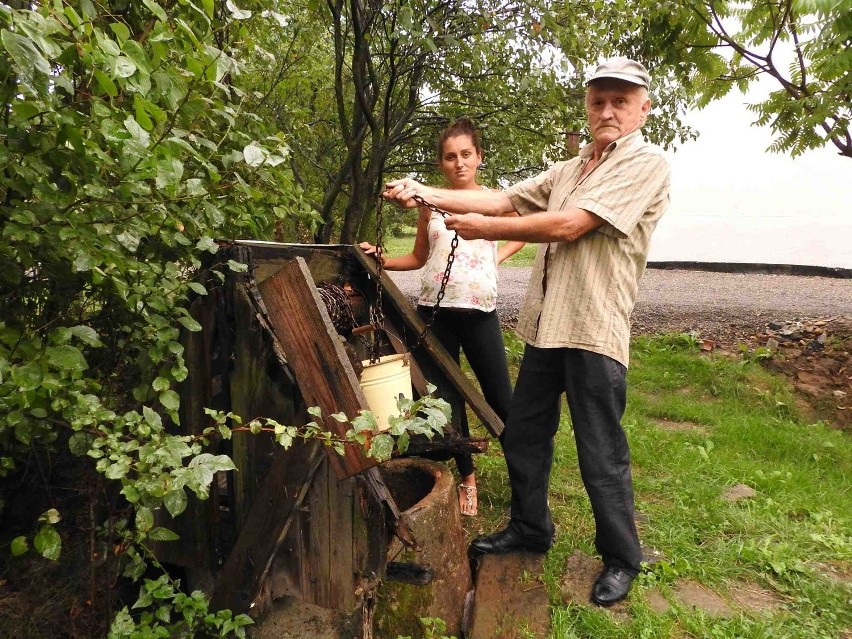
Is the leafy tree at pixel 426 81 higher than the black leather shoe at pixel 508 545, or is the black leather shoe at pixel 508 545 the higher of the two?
the leafy tree at pixel 426 81

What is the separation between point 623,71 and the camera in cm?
249

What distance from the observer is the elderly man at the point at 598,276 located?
2.48 m

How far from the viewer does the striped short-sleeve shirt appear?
246 centimetres

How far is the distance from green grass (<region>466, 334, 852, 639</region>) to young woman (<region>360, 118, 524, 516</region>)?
919 mm

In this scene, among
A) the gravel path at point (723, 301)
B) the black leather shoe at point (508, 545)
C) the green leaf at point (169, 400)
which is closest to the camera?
the green leaf at point (169, 400)

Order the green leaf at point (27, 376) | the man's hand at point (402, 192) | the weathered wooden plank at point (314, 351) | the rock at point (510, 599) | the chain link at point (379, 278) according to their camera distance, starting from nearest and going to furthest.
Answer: the green leaf at point (27, 376) < the weathered wooden plank at point (314, 351) < the chain link at point (379, 278) < the man's hand at point (402, 192) < the rock at point (510, 599)

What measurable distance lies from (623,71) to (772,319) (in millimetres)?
6214

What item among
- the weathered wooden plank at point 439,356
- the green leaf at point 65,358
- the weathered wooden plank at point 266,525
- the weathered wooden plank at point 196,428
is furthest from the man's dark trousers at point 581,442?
the green leaf at point 65,358

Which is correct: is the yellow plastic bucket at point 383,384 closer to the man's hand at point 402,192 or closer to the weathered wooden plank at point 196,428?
the man's hand at point 402,192

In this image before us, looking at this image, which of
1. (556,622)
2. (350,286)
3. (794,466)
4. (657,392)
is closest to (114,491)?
(350,286)

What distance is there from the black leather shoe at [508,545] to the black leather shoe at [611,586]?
37cm

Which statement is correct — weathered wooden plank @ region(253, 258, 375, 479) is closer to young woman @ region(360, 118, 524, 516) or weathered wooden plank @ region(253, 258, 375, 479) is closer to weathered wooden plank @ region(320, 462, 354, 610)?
weathered wooden plank @ region(320, 462, 354, 610)

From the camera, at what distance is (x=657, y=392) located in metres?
5.70

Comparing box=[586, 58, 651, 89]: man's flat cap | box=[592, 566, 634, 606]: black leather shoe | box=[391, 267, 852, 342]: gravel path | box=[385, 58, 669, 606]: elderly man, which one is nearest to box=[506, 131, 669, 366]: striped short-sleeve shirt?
box=[385, 58, 669, 606]: elderly man
